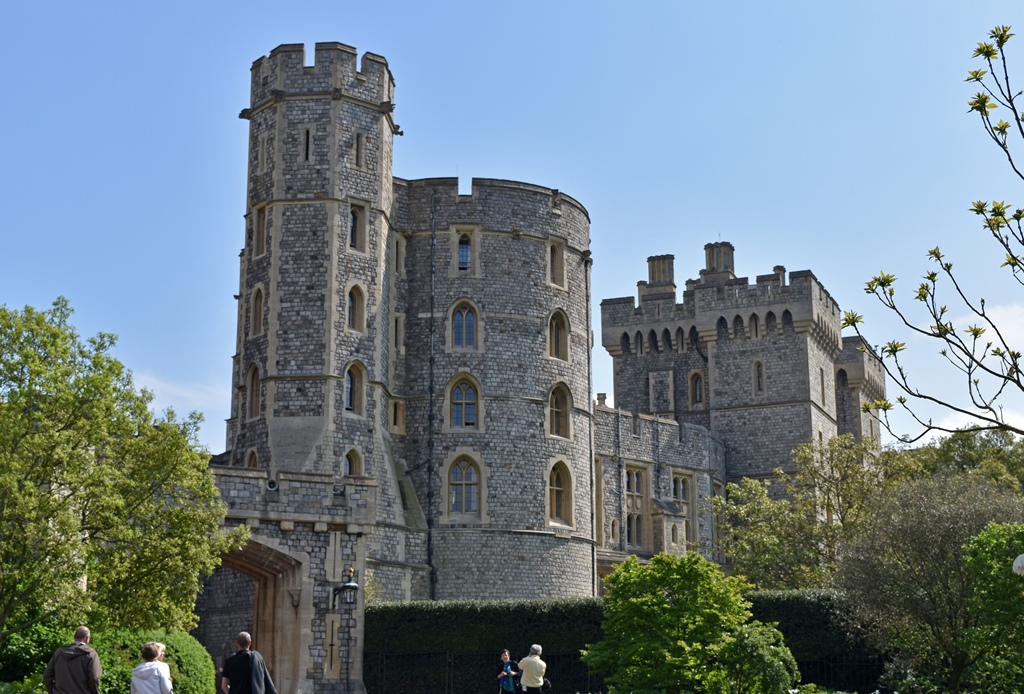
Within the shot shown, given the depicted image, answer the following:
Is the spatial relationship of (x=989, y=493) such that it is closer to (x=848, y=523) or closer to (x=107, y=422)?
(x=848, y=523)

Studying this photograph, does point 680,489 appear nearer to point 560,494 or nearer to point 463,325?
point 560,494

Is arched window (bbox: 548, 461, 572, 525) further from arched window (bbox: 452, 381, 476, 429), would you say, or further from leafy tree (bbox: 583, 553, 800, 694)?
leafy tree (bbox: 583, 553, 800, 694)

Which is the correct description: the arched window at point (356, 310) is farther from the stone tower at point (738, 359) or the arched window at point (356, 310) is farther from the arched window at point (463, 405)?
the stone tower at point (738, 359)

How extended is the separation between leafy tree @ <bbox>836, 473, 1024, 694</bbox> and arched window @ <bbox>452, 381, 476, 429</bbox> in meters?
12.2

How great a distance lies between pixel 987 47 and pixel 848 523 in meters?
27.1

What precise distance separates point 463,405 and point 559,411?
276 centimetres

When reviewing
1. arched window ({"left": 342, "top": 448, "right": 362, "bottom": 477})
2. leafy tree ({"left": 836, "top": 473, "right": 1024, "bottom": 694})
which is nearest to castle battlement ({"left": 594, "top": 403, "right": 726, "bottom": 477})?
arched window ({"left": 342, "top": 448, "right": 362, "bottom": 477})

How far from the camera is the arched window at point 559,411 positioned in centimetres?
3791

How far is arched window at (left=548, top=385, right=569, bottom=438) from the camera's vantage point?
124 feet

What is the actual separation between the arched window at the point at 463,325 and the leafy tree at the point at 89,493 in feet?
50.5

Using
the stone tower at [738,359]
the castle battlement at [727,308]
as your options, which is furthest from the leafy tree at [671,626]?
the castle battlement at [727,308]

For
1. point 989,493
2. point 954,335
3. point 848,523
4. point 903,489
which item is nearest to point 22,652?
point 954,335

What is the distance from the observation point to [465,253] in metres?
38.0

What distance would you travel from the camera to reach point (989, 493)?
29094mm
